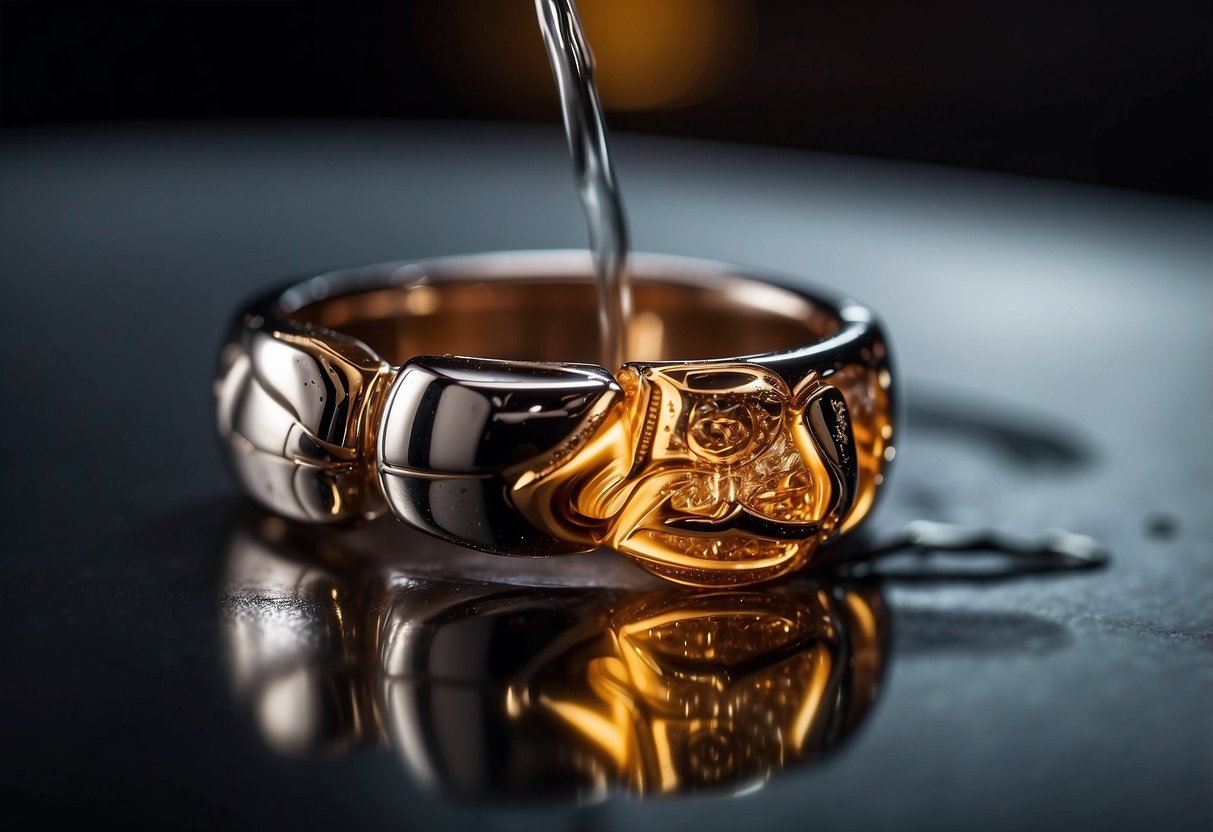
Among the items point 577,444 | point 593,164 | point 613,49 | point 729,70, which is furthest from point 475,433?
point 613,49

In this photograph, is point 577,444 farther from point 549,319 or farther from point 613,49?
point 613,49

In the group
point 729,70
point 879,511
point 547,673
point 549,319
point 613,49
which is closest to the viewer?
point 547,673

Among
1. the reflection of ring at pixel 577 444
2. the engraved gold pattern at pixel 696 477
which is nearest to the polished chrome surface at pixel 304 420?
the reflection of ring at pixel 577 444

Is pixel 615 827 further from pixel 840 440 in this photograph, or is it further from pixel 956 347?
pixel 956 347

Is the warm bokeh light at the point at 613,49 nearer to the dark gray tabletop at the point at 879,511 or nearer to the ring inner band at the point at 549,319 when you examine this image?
the dark gray tabletop at the point at 879,511

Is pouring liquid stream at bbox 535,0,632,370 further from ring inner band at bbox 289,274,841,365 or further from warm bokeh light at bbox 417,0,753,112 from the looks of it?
warm bokeh light at bbox 417,0,753,112
